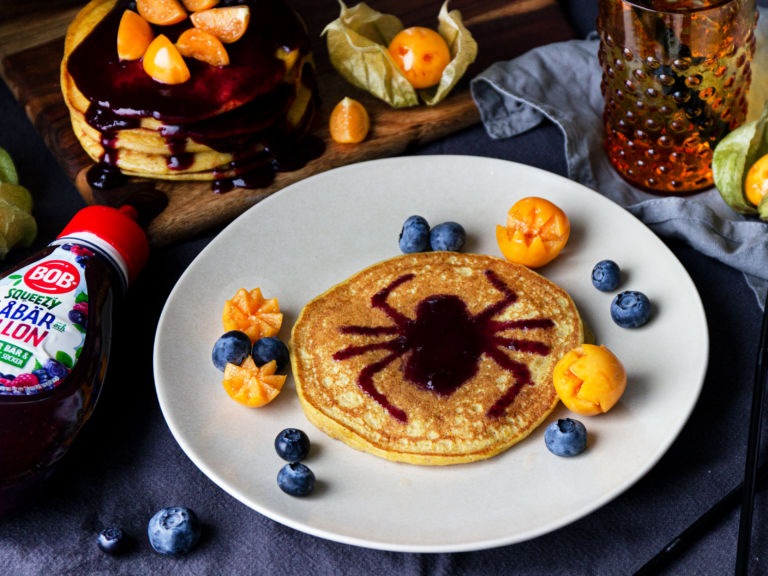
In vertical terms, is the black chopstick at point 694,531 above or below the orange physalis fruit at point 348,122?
below

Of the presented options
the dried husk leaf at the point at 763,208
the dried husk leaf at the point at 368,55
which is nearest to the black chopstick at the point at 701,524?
the dried husk leaf at the point at 763,208

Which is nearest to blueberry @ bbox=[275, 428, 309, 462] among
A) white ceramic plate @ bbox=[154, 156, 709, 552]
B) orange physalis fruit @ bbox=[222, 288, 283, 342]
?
white ceramic plate @ bbox=[154, 156, 709, 552]

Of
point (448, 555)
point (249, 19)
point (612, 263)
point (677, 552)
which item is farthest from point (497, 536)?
point (249, 19)

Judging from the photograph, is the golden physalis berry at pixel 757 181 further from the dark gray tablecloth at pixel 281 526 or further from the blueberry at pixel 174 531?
the blueberry at pixel 174 531

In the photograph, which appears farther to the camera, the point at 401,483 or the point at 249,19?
the point at 249,19

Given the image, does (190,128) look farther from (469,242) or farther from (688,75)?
(688,75)
